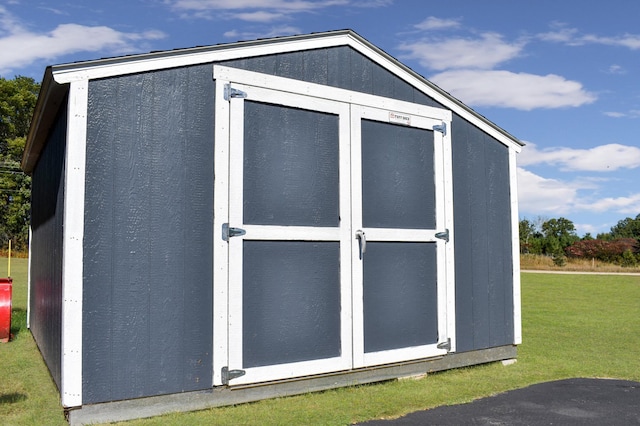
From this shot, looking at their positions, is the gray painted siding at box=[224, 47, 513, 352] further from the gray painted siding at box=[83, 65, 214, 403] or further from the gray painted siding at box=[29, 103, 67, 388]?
the gray painted siding at box=[29, 103, 67, 388]

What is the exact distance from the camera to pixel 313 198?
5.53 metres

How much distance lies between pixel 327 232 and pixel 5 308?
518 cm

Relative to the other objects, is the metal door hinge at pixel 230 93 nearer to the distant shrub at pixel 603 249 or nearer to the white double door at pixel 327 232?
the white double door at pixel 327 232

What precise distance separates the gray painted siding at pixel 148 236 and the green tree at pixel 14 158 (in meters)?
35.4

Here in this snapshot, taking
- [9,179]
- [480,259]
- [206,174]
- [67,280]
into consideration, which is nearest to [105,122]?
[206,174]

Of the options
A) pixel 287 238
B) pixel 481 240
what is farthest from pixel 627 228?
pixel 287 238

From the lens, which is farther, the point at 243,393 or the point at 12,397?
the point at 12,397

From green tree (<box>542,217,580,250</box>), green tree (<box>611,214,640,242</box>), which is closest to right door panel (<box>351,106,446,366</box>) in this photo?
green tree (<box>542,217,580,250</box>)

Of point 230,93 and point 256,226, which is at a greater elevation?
point 230,93

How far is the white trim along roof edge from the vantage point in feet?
14.9

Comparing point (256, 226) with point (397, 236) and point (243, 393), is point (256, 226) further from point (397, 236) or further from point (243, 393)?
point (397, 236)

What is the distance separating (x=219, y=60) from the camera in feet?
16.8

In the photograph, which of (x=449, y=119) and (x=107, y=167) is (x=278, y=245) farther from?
(x=449, y=119)

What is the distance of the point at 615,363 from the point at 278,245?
482 cm
